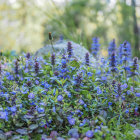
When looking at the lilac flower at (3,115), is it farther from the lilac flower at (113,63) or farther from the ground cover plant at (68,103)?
the lilac flower at (113,63)

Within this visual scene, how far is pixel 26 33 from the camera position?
614 inches

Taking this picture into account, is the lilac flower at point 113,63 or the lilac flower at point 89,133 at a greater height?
the lilac flower at point 113,63

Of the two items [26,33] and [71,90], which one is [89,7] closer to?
[26,33]

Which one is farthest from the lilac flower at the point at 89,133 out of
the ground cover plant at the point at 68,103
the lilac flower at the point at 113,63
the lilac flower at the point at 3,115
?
the lilac flower at the point at 113,63

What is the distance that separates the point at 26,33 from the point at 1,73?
1358cm

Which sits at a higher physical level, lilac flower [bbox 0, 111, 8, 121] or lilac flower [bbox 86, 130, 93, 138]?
lilac flower [bbox 0, 111, 8, 121]

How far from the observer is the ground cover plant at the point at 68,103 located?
1.72 m

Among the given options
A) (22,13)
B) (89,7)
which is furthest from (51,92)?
(22,13)

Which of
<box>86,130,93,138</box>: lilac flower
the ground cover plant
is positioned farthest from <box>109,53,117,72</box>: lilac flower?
<box>86,130,93,138</box>: lilac flower

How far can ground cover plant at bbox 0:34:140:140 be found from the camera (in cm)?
172

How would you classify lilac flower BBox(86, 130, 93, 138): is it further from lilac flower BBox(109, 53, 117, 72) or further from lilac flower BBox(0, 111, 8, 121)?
lilac flower BBox(109, 53, 117, 72)

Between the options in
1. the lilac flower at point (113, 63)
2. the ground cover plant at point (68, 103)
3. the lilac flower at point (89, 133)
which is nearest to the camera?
the lilac flower at point (89, 133)

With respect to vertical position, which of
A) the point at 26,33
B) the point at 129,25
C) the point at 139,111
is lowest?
the point at 139,111

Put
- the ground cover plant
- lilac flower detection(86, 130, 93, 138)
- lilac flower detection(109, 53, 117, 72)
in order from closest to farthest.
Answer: lilac flower detection(86, 130, 93, 138)
the ground cover plant
lilac flower detection(109, 53, 117, 72)
